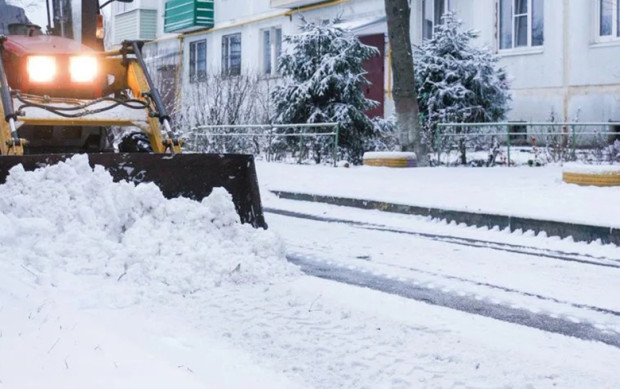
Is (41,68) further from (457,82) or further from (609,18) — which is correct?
(609,18)

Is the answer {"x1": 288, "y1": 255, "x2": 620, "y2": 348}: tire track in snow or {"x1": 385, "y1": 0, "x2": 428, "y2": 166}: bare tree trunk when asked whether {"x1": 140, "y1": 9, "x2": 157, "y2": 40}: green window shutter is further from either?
{"x1": 288, "y1": 255, "x2": 620, "y2": 348}: tire track in snow

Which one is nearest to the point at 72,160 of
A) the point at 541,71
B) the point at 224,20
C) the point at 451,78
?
the point at 451,78

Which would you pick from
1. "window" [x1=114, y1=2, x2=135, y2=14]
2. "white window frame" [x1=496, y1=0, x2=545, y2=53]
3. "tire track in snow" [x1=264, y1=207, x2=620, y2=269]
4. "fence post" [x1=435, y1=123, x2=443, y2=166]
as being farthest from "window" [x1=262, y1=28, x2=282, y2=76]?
"tire track in snow" [x1=264, y1=207, x2=620, y2=269]

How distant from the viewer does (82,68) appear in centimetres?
788

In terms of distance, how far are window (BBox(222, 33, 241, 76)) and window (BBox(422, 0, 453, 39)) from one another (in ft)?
32.8

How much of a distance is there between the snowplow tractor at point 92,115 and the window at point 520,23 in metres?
13.6

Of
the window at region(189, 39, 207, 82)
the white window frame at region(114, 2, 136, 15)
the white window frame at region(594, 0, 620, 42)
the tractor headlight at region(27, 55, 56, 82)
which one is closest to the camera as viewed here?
the tractor headlight at region(27, 55, 56, 82)

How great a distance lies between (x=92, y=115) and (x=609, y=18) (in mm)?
14401

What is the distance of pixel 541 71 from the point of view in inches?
777

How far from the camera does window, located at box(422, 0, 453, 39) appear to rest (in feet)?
75.3

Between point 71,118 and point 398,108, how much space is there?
921cm

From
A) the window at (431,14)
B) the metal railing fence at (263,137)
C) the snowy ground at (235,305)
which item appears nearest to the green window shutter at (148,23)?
the metal railing fence at (263,137)

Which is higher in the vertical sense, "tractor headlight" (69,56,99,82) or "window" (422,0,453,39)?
"window" (422,0,453,39)

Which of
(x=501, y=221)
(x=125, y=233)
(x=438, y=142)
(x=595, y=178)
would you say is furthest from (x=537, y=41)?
(x=125, y=233)
